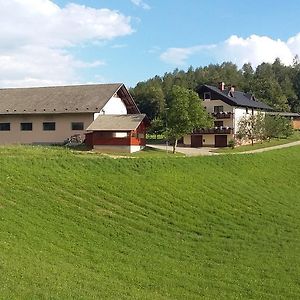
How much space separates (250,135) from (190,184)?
3226 centimetres

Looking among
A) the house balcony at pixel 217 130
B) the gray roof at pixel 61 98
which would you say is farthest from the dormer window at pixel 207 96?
the gray roof at pixel 61 98

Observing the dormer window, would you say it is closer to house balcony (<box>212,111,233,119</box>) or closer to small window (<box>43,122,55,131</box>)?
house balcony (<box>212,111,233,119</box>)

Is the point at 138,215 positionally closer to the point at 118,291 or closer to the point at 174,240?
the point at 174,240

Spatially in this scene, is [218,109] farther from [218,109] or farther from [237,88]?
[237,88]

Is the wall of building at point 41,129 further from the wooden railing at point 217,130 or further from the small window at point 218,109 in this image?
the small window at point 218,109

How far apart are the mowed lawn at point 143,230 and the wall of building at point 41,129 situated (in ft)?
50.3

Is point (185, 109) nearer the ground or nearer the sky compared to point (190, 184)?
nearer the sky

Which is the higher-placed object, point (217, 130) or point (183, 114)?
point (183, 114)

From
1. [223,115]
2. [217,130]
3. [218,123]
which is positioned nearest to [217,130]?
[217,130]

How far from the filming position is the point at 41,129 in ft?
149

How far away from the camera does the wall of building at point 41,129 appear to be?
144 feet

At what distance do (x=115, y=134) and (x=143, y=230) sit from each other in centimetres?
2389

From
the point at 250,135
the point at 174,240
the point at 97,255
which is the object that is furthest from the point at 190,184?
the point at 250,135

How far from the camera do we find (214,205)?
22.4m
